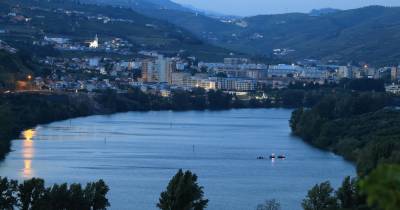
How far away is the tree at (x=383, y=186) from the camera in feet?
4.30

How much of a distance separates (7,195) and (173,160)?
855 cm

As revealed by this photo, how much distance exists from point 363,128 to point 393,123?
2.12 feet

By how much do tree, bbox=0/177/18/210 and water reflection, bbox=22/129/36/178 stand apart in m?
4.88

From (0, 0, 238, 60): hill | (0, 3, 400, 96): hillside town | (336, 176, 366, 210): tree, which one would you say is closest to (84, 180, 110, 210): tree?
(336, 176, 366, 210): tree

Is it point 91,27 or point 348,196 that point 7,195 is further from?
point 91,27

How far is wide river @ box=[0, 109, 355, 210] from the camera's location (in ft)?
42.7

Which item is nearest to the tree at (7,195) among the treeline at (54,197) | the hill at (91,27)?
the treeline at (54,197)

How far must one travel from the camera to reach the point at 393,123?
22734 mm

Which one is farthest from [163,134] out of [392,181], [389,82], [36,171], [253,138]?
[389,82]

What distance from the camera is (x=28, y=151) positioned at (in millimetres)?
18516

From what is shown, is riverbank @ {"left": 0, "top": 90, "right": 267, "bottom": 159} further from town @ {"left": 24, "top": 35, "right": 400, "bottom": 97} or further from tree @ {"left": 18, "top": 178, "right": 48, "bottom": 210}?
tree @ {"left": 18, "top": 178, "right": 48, "bottom": 210}

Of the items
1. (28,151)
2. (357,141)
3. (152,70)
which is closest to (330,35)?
(152,70)

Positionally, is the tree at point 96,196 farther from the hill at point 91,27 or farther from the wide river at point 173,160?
the hill at point 91,27

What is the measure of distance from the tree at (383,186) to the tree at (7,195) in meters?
7.78
